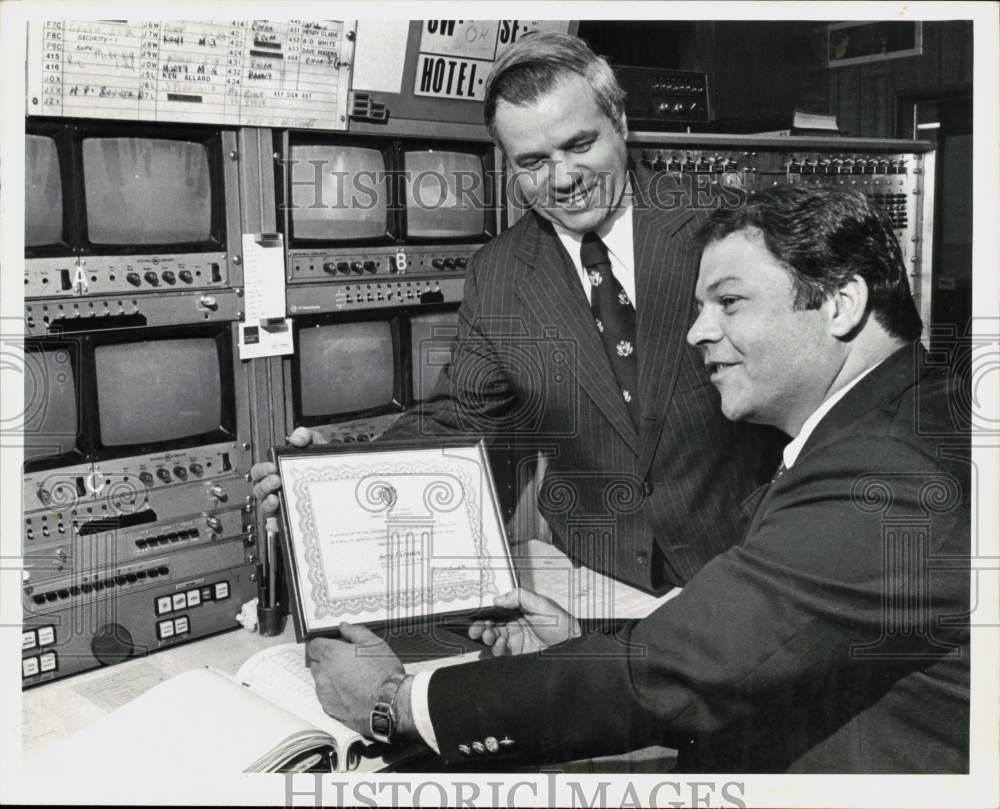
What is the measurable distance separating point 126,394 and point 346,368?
1.87ft

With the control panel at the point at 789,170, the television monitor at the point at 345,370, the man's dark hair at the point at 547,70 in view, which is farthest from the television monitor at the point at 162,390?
the control panel at the point at 789,170

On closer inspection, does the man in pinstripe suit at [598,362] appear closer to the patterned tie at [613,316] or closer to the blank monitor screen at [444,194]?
the patterned tie at [613,316]

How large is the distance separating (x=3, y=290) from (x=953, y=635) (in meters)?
2.02

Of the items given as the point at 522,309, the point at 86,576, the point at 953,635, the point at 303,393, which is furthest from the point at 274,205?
the point at 953,635

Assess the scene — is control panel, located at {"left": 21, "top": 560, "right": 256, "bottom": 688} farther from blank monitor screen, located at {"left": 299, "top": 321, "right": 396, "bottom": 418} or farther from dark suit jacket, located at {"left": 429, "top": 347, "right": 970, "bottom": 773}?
dark suit jacket, located at {"left": 429, "top": 347, "right": 970, "bottom": 773}

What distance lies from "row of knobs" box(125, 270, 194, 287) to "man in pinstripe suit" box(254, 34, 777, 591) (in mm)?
425

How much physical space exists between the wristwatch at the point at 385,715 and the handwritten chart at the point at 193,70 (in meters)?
1.26

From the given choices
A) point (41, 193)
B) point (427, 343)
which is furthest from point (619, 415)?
point (41, 193)

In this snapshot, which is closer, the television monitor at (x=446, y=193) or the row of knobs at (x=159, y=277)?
the row of knobs at (x=159, y=277)

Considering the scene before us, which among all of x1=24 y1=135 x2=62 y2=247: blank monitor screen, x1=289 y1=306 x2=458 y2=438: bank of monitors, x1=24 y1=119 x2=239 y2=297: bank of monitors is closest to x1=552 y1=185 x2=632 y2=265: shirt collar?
x1=289 y1=306 x2=458 y2=438: bank of monitors

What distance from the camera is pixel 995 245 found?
1.77m

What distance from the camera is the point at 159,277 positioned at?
1.89 meters

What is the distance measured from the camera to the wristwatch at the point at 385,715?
1.54 m

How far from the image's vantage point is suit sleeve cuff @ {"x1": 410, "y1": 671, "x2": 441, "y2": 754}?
154 centimetres
